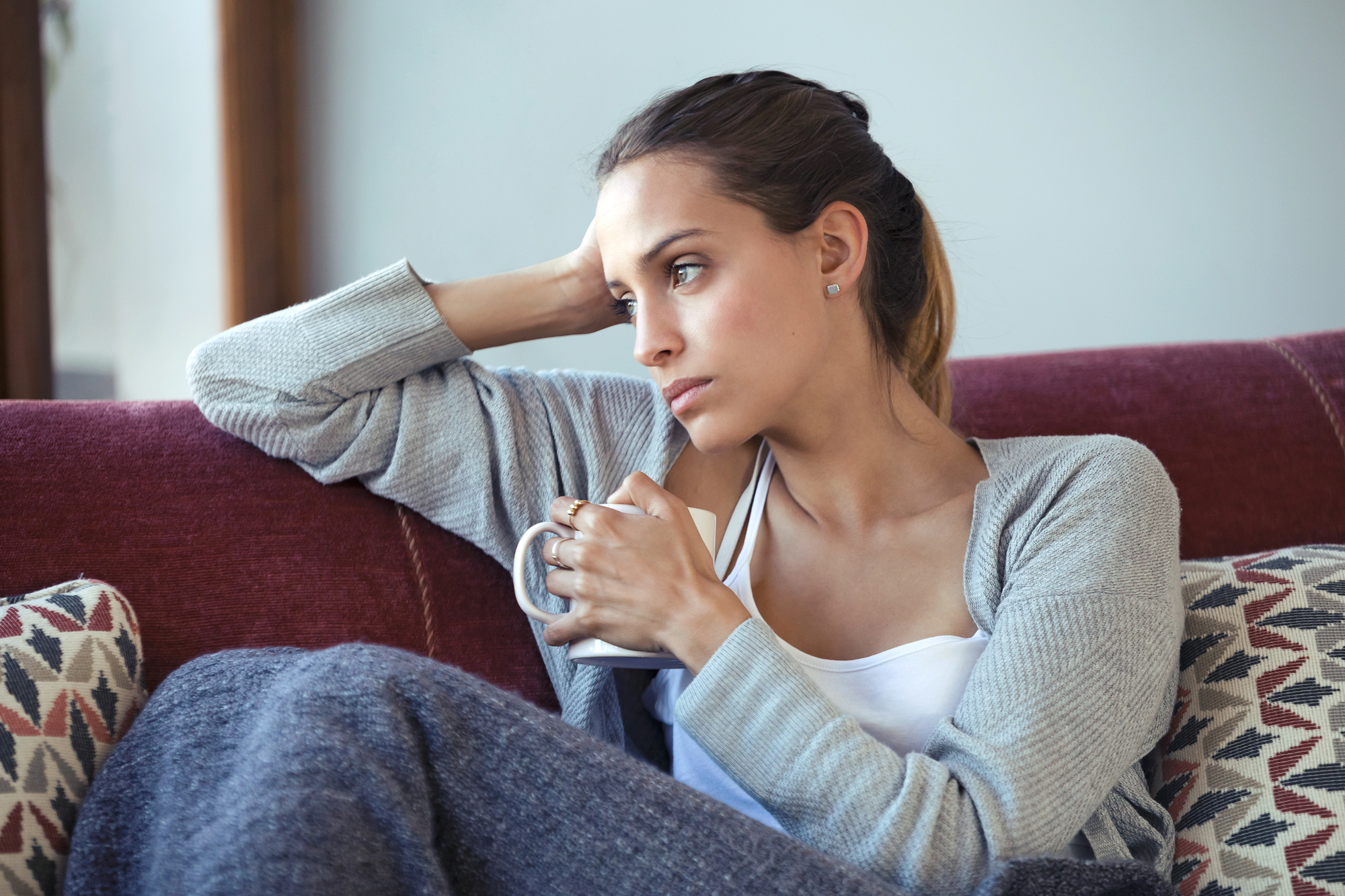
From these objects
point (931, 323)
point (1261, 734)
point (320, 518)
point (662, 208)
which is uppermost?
point (662, 208)

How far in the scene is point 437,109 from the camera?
2334 millimetres

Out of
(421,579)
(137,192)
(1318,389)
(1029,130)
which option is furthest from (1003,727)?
(137,192)

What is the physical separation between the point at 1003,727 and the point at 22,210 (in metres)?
1.93

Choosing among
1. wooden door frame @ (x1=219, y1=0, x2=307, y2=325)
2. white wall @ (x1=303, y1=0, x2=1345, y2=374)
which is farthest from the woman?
wooden door frame @ (x1=219, y1=0, x2=307, y2=325)

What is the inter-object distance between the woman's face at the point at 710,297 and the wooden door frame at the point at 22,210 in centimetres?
141

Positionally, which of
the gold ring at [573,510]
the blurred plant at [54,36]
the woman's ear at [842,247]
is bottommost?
the gold ring at [573,510]

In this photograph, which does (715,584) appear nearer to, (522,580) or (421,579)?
(522,580)

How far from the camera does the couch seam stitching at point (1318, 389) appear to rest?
143cm

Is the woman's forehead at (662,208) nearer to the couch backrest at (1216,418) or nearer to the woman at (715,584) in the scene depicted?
the woman at (715,584)

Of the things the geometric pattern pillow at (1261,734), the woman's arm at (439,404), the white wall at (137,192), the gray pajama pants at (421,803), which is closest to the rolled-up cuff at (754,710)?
the gray pajama pants at (421,803)

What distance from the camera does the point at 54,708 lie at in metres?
0.92

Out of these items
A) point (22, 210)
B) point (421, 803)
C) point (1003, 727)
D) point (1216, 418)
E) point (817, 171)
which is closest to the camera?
point (421, 803)

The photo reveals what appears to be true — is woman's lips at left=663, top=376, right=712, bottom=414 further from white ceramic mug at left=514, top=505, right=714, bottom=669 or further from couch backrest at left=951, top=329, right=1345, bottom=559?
couch backrest at left=951, top=329, right=1345, bottom=559

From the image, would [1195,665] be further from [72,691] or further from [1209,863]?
[72,691]
